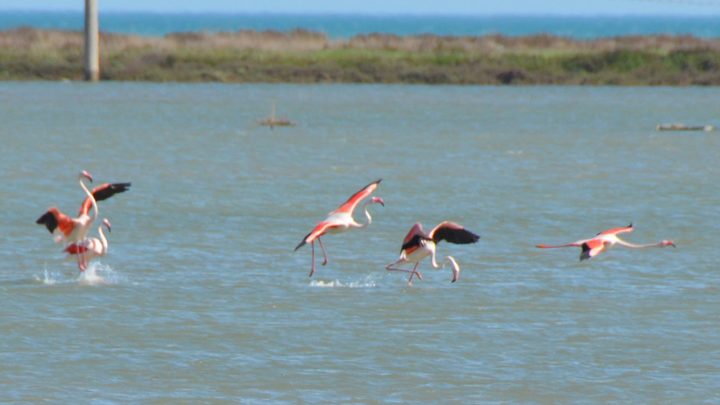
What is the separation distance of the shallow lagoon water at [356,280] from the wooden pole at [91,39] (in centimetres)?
1464

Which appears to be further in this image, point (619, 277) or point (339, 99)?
point (339, 99)

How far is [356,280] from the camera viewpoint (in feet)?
41.1

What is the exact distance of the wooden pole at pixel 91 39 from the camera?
1649 inches

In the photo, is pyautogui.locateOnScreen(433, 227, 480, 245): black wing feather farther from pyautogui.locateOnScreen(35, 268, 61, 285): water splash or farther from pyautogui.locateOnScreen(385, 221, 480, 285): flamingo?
pyautogui.locateOnScreen(35, 268, 61, 285): water splash

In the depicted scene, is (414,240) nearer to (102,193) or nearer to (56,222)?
(102,193)

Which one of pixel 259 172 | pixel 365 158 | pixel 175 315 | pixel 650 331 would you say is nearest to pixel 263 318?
pixel 175 315

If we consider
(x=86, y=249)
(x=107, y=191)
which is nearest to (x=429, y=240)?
(x=107, y=191)

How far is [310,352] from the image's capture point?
386 inches

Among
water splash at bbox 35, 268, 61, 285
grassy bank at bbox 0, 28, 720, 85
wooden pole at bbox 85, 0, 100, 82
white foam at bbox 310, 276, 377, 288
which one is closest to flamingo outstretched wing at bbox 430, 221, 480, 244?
white foam at bbox 310, 276, 377, 288

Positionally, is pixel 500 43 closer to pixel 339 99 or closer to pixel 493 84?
pixel 493 84

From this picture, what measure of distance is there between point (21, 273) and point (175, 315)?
211 centimetres

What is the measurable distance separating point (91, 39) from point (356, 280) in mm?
30468

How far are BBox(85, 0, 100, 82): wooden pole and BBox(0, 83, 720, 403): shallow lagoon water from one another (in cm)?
1464

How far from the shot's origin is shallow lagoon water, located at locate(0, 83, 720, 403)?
920 centimetres
